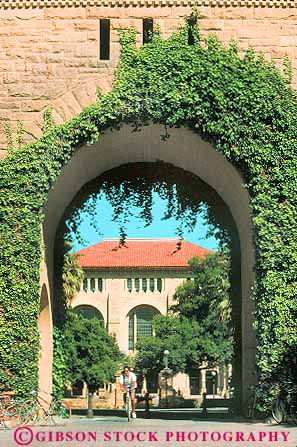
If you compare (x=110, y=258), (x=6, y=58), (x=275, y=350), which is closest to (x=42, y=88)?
(x=6, y=58)

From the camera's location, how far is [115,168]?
18.5 meters

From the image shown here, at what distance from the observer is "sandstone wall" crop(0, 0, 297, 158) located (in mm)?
15367

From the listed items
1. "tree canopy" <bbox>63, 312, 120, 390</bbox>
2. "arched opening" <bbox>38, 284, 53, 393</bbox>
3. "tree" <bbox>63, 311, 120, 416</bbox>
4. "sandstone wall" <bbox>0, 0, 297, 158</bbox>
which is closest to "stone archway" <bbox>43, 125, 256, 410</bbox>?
"arched opening" <bbox>38, 284, 53, 393</bbox>

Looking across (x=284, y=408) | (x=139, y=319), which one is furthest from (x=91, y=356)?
(x=284, y=408)

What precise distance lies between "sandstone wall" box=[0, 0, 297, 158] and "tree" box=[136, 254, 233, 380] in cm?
3459

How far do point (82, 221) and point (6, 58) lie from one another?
4.73 meters

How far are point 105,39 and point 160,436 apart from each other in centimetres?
759

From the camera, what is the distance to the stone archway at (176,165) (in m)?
16.1

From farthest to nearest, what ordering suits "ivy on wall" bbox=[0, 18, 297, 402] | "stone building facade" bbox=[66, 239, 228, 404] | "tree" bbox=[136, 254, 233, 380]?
"stone building facade" bbox=[66, 239, 228, 404] < "tree" bbox=[136, 254, 233, 380] < "ivy on wall" bbox=[0, 18, 297, 402]

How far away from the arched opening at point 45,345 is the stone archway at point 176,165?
1.99ft

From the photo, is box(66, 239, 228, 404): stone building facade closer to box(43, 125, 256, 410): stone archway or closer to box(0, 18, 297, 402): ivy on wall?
box(43, 125, 256, 410): stone archway

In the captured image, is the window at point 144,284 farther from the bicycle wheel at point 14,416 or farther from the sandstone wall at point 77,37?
the bicycle wheel at point 14,416

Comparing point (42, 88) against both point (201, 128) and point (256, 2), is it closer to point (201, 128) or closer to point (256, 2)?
point (201, 128)

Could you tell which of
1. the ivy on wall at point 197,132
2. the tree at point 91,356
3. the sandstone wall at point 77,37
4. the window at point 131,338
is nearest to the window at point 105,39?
the sandstone wall at point 77,37
